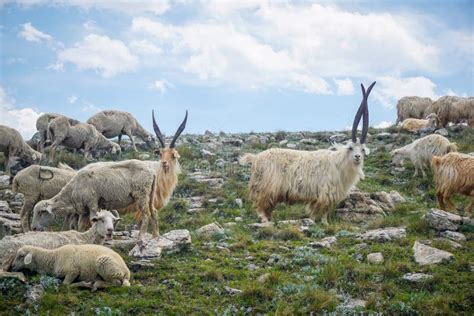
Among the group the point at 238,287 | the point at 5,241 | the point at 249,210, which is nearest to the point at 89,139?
the point at 249,210

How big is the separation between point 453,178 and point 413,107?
13141 mm

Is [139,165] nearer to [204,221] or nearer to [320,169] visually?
[204,221]

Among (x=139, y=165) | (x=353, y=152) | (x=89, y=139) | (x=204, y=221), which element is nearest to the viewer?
(x=139, y=165)

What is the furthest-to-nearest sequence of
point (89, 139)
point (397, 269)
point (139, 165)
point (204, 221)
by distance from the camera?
point (89, 139), point (204, 221), point (139, 165), point (397, 269)

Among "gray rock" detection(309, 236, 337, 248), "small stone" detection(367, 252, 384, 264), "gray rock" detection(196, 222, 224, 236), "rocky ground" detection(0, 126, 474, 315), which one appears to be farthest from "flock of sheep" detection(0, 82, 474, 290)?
"small stone" detection(367, 252, 384, 264)

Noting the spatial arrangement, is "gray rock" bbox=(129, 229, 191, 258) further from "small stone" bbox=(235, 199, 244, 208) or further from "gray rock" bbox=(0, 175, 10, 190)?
"gray rock" bbox=(0, 175, 10, 190)

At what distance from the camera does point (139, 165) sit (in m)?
10.7

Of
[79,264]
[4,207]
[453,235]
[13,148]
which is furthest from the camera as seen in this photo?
[13,148]

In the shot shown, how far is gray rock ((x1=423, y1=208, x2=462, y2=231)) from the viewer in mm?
10546

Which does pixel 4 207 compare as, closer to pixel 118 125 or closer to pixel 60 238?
pixel 60 238

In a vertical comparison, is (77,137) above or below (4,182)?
above

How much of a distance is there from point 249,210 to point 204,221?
1.63 m

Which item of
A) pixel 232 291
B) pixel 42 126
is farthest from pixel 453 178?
pixel 42 126

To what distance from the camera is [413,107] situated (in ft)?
81.0
